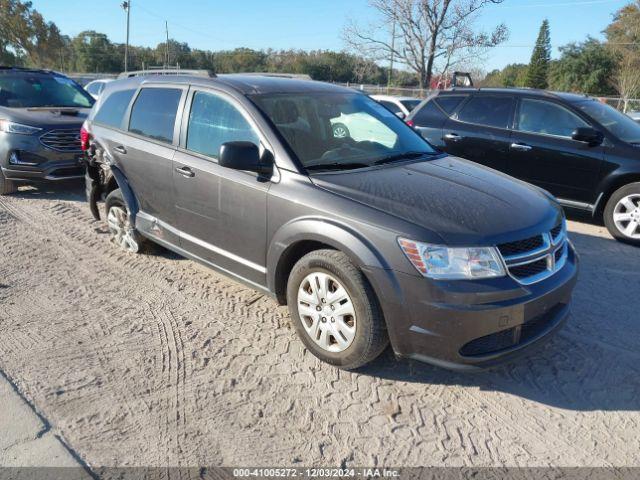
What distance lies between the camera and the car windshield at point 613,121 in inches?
247

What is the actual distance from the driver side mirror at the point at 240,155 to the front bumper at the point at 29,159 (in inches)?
181

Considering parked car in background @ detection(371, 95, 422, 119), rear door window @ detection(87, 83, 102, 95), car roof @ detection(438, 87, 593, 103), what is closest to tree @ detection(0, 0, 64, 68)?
rear door window @ detection(87, 83, 102, 95)

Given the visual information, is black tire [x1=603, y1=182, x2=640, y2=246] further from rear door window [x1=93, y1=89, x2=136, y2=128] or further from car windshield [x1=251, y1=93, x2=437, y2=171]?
rear door window [x1=93, y1=89, x2=136, y2=128]

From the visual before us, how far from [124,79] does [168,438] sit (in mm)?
3922

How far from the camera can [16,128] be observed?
23.2 feet

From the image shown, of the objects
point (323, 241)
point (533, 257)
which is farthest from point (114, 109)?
point (533, 257)

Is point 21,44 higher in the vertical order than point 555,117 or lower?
higher

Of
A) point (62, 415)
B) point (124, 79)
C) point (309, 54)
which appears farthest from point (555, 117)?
point (309, 54)

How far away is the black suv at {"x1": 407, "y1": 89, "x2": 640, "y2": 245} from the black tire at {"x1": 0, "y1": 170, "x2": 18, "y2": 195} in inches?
238

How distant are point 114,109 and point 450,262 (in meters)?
3.95

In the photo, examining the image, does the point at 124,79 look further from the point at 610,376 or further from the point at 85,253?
the point at 610,376

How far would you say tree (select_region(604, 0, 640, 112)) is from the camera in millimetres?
35438

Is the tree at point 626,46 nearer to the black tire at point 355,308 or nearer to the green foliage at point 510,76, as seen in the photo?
the green foliage at point 510,76

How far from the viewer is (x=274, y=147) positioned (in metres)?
3.48
